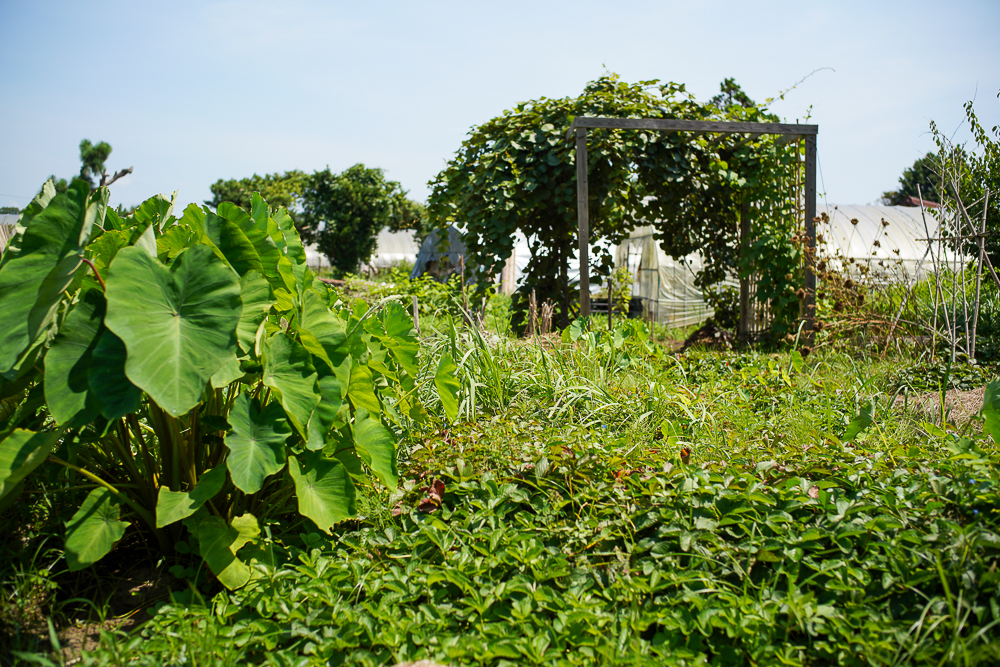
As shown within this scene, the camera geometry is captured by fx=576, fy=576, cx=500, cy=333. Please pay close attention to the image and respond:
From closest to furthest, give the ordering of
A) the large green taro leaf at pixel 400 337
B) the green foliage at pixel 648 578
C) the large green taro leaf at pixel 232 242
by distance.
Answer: the green foliage at pixel 648 578, the large green taro leaf at pixel 232 242, the large green taro leaf at pixel 400 337

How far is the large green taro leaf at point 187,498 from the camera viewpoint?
1.45 m

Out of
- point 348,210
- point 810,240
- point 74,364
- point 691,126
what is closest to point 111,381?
point 74,364

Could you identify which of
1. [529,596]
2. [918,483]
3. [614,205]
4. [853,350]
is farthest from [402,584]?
[614,205]

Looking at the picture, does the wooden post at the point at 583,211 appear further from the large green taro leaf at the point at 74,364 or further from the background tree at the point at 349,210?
the background tree at the point at 349,210

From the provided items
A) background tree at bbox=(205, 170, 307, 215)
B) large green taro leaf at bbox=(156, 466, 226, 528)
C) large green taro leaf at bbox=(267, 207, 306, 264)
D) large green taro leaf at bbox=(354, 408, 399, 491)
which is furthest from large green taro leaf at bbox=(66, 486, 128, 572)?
background tree at bbox=(205, 170, 307, 215)

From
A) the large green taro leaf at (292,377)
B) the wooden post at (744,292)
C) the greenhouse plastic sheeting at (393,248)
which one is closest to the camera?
the large green taro leaf at (292,377)

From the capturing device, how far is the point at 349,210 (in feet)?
66.9

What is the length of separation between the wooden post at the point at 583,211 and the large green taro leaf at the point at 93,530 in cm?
412

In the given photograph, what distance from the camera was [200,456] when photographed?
6.02ft

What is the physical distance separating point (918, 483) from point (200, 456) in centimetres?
217

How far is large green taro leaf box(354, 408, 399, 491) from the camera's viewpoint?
177 cm

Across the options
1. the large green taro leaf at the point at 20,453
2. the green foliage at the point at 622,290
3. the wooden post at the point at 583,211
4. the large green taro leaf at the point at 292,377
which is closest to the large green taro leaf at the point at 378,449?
the large green taro leaf at the point at 292,377

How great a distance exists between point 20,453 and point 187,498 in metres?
0.38

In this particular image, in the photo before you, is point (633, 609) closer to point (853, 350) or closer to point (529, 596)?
point (529, 596)
